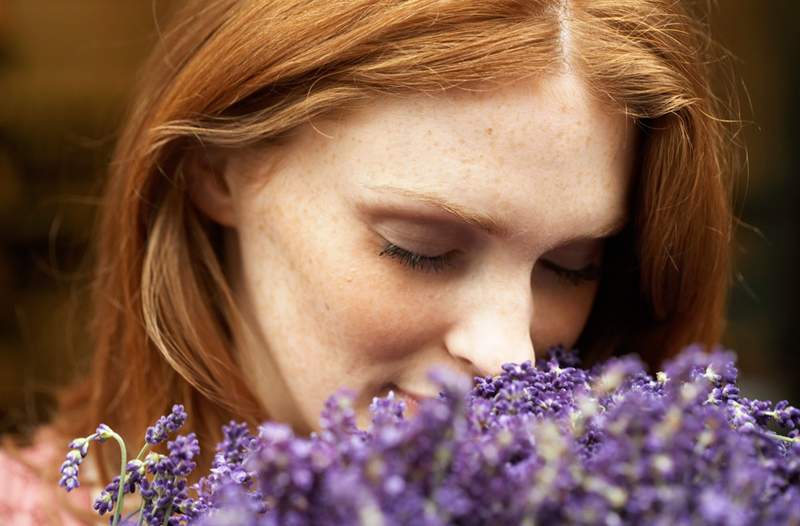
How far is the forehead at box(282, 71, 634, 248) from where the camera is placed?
3.58 feet

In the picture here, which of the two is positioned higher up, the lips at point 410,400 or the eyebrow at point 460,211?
the eyebrow at point 460,211

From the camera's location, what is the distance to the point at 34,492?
1.55 meters

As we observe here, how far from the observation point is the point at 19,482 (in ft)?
5.13

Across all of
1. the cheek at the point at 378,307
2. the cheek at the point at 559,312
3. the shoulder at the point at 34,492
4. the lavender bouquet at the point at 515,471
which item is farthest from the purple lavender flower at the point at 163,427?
the shoulder at the point at 34,492

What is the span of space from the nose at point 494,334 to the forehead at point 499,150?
10 centimetres

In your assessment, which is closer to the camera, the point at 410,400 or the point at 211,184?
the point at 410,400

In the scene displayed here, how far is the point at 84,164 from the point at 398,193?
7.78 feet

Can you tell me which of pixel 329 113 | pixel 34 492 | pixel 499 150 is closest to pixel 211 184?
pixel 329 113

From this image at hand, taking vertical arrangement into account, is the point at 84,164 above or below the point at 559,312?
above

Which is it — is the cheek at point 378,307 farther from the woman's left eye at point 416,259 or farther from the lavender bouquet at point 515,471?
the lavender bouquet at point 515,471

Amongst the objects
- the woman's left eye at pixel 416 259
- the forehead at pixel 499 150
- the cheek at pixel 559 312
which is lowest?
the cheek at pixel 559 312

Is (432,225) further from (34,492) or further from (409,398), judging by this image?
(34,492)

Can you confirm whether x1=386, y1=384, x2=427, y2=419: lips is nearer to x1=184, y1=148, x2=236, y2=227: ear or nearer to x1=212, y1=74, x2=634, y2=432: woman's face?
x1=212, y1=74, x2=634, y2=432: woman's face

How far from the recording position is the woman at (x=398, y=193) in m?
Result: 1.11
